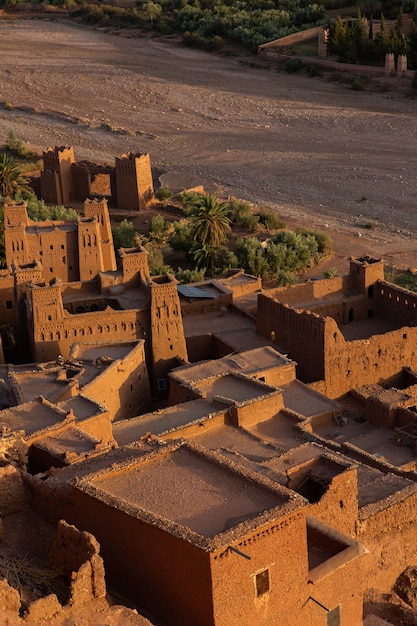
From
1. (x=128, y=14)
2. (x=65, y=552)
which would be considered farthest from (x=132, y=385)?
(x=128, y=14)

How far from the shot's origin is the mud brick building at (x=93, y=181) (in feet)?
155

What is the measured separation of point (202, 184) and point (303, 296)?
23.4 m

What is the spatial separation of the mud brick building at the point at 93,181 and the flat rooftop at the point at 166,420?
25814 mm

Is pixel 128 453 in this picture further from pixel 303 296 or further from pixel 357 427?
pixel 303 296

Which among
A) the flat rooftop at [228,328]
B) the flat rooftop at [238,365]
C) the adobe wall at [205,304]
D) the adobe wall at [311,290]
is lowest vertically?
the flat rooftop at [228,328]

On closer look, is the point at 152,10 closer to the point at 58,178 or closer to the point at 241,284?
the point at 58,178

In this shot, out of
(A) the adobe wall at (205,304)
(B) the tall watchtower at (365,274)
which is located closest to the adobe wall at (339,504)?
(B) the tall watchtower at (365,274)

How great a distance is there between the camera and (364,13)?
80.4m

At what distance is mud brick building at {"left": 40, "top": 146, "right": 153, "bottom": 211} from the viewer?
47250mm

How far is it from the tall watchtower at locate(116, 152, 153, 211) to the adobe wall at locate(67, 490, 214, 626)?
32.7 metres

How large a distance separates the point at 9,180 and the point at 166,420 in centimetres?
2741

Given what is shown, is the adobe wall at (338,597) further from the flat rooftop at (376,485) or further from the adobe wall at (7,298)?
the adobe wall at (7,298)

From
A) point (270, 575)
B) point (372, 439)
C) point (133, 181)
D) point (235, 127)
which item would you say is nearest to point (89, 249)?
point (372, 439)

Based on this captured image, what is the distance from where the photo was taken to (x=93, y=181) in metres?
47.9
